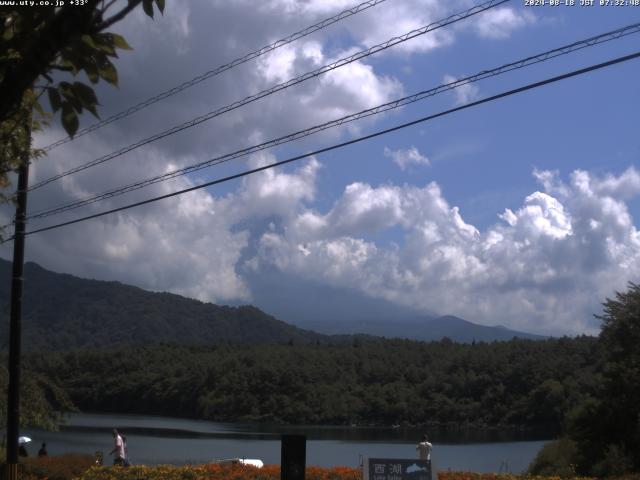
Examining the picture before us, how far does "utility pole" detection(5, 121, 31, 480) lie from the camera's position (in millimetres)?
16609

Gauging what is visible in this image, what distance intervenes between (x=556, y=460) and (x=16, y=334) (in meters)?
19.0

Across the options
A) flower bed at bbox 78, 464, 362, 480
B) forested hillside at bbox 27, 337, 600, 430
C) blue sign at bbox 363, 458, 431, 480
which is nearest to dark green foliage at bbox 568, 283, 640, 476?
flower bed at bbox 78, 464, 362, 480

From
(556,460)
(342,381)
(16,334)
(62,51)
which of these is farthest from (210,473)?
(342,381)

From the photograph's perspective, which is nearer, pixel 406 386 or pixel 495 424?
pixel 495 424

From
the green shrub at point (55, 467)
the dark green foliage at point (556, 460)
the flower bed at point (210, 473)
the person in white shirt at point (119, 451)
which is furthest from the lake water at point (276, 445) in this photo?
the green shrub at point (55, 467)

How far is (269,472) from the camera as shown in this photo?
67.3ft

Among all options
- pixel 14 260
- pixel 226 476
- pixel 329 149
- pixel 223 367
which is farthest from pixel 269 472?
pixel 223 367

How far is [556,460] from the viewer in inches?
1121

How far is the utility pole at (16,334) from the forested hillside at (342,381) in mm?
53754

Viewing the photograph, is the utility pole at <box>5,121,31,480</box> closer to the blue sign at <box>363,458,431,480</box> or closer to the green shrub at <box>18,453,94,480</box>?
the green shrub at <box>18,453,94,480</box>

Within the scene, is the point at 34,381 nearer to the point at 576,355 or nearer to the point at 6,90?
the point at 6,90

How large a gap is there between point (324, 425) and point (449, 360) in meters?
15.7

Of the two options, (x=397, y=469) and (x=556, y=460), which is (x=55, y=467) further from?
(x=556, y=460)

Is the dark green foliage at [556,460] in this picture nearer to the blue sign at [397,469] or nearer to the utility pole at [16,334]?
the blue sign at [397,469]
